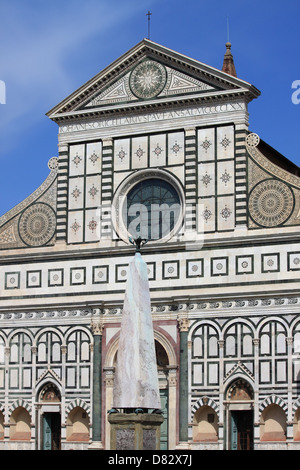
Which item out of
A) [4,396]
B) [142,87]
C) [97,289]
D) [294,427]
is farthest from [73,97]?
[294,427]

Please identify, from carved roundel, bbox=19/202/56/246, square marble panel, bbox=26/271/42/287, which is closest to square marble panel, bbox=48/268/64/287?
square marble panel, bbox=26/271/42/287

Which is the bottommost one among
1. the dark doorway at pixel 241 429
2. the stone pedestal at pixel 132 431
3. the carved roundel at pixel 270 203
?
the stone pedestal at pixel 132 431

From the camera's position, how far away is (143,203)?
3562 centimetres

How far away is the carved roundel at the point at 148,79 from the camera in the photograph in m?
35.9

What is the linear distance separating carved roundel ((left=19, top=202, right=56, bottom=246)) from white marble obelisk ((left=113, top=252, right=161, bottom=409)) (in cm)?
1136

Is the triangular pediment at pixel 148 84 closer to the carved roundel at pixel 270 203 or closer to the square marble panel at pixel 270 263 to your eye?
the carved roundel at pixel 270 203

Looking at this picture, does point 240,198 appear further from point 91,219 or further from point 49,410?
point 49,410

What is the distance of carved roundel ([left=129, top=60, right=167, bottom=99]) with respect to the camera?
35.9 m

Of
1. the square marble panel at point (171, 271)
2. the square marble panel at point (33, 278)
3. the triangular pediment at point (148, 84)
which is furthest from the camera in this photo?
the square marble panel at point (33, 278)

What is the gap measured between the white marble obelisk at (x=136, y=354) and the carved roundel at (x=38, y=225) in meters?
11.4

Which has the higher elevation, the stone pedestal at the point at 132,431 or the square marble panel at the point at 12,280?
the square marble panel at the point at 12,280

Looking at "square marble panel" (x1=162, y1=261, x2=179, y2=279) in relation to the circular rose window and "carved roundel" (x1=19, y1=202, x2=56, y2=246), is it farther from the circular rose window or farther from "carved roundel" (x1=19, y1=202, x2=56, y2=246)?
"carved roundel" (x1=19, y1=202, x2=56, y2=246)

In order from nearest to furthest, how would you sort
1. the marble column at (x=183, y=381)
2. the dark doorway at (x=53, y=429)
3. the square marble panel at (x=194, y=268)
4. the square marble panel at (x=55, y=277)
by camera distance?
the marble column at (x=183, y=381)
the square marble panel at (x=194, y=268)
the dark doorway at (x=53, y=429)
the square marble panel at (x=55, y=277)

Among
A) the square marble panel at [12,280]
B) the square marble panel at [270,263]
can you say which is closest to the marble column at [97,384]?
the square marble panel at [12,280]
